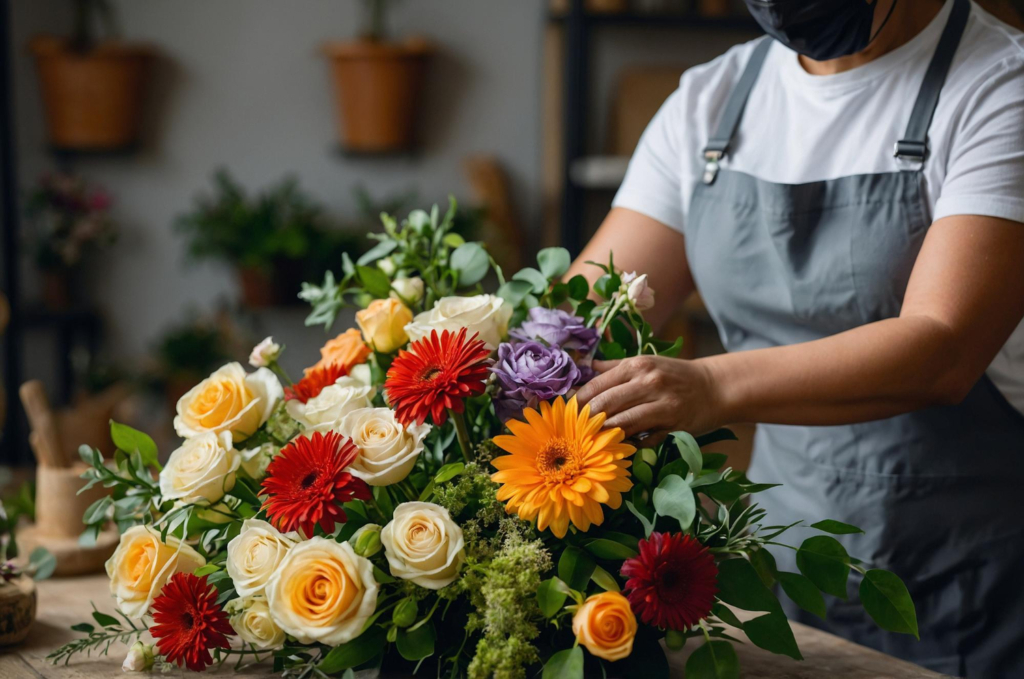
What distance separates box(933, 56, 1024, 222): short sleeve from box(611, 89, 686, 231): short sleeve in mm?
313

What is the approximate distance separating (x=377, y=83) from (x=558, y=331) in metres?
2.26

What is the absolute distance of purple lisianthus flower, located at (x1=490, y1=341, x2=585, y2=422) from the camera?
0.75m

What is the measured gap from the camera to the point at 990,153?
98 cm

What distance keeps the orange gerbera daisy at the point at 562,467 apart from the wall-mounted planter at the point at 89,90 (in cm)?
245

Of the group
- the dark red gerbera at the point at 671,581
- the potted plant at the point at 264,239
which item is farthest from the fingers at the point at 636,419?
the potted plant at the point at 264,239

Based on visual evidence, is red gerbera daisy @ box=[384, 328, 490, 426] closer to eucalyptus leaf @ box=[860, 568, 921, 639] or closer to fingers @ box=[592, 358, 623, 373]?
fingers @ box=[592, 358, 623, 373]

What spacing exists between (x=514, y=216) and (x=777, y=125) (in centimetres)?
197

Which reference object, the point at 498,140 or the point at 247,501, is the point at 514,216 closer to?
the point at 498,140

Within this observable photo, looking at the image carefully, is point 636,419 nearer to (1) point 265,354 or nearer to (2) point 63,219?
(1) point 265,354

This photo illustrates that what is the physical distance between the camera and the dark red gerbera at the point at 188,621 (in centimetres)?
73

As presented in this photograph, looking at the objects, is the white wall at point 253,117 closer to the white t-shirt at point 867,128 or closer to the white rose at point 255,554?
the white t-shirt at point 867,128

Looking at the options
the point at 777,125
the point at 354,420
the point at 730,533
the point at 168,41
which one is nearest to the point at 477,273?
the point at 354,420

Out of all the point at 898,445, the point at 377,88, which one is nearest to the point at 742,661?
the point at 898,445

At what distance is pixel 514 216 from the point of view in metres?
3.12
